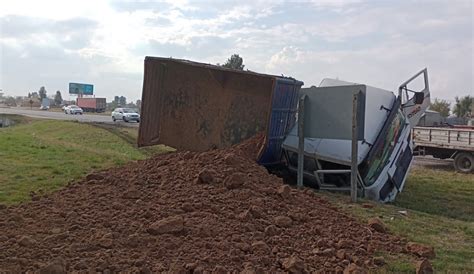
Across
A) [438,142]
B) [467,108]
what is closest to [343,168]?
[438,142]

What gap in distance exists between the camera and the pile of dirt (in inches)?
168

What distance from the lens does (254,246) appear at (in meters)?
4.66

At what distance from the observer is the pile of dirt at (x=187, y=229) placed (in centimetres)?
426

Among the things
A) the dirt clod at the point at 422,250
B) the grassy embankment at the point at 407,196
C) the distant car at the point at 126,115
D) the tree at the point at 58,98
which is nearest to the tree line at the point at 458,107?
the distant car at the point at 126,115

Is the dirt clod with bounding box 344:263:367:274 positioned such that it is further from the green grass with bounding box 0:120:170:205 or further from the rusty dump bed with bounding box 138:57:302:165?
the rusty dump bed with bounding box 138:57:302:165

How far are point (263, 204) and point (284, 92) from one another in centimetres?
368

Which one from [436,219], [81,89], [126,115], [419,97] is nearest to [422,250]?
[436,219]

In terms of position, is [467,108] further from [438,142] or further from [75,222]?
[75,222]

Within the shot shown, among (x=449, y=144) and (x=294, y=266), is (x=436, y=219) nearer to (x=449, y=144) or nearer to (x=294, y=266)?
(x=294, y=266)

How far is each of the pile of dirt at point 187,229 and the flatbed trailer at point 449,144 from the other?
38.7 feet

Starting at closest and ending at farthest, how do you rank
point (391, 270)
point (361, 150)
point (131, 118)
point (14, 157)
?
point (391, 270) → point (361, 150) → point (14, 157) → point (131, 118)

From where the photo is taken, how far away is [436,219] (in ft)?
24.8

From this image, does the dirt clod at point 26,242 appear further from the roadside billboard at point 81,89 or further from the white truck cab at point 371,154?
the roadside billboard at point 81,89

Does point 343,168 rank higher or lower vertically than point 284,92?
lower
